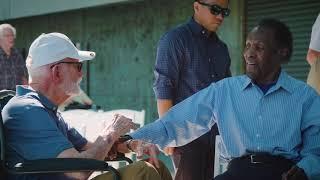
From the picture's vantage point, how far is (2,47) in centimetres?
860

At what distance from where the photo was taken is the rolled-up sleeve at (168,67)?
4309 mm

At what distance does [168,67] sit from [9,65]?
4.71 metres

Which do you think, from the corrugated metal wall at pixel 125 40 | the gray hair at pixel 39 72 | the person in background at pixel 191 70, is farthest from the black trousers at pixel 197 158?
the corrugated metal wall at pixel 125 40

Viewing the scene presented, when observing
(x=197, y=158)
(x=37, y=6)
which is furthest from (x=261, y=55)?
(x=37, y=6)

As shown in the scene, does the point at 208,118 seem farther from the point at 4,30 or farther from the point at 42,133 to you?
the point at 4,30

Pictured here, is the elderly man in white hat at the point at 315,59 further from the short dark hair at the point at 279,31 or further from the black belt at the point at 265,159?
the black belt at the point at 265,159

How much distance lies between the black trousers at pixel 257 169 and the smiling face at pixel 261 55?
0.45 metres

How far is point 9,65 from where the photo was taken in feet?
28.1

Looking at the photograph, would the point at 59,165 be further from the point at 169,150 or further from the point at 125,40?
the point at 125,40

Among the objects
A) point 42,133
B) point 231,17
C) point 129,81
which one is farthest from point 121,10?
point 42,133

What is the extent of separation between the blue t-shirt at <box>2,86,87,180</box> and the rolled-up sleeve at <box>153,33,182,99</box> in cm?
100

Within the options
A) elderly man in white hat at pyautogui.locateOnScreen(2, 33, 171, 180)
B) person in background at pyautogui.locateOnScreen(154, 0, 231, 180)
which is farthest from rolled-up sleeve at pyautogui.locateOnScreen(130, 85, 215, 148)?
person in background at pyautogui.locateOnScreen(154, 0, 231, 180)

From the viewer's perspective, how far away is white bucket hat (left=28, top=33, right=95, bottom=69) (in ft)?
12.0

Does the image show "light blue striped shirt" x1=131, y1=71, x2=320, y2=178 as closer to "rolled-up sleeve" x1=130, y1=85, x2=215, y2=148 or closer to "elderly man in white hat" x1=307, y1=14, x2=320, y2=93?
"rolled-up sleeve" x1=130, y1=85, x2=215, y2=148
